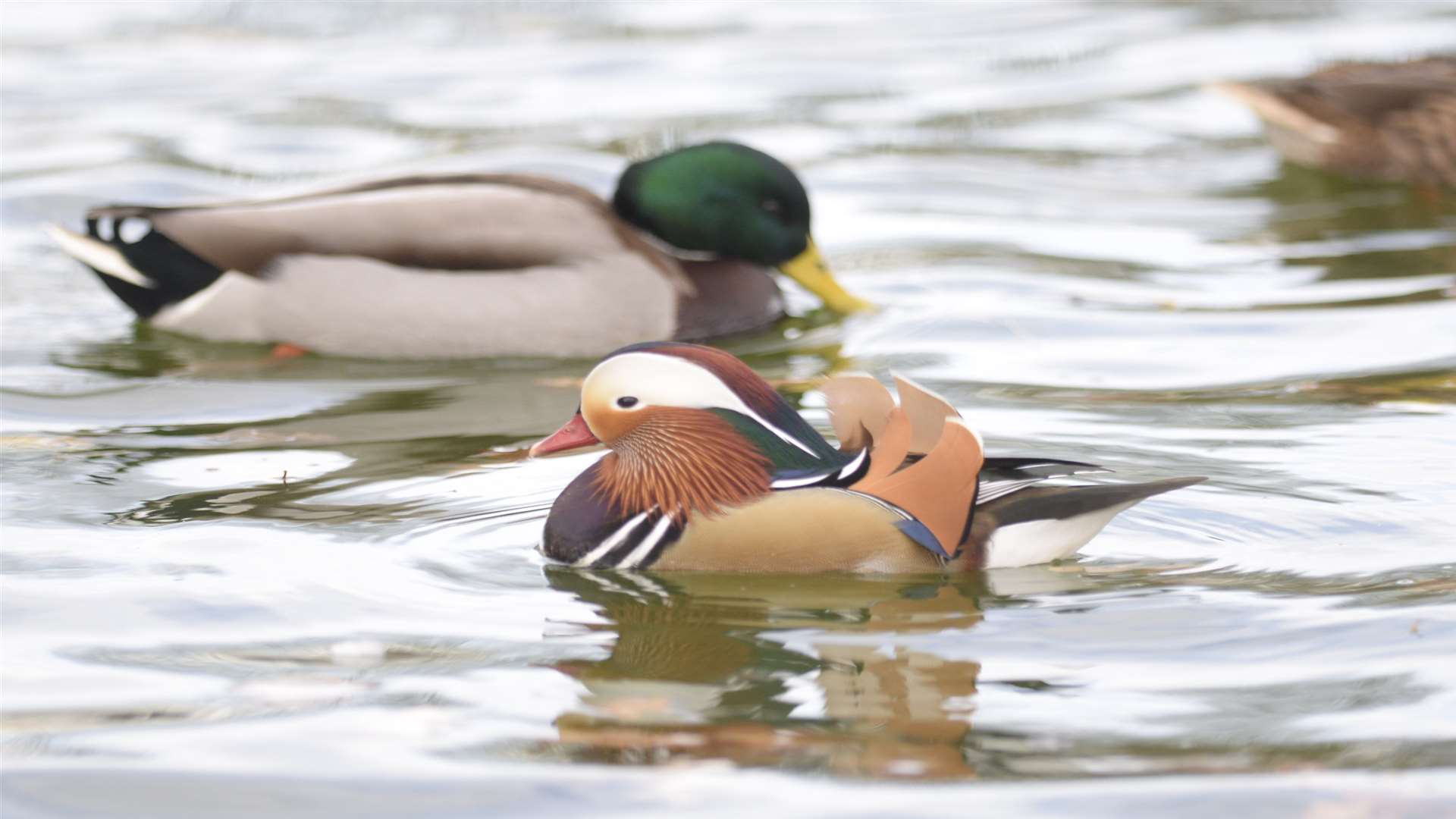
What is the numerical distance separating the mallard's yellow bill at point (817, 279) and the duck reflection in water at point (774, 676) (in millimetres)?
3949

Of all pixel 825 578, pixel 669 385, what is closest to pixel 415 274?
pixel 669 385

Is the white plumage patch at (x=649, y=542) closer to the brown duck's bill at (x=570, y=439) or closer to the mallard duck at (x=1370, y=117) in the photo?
the brown duck's bill at (x=570, y=439)

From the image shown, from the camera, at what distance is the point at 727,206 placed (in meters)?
8.99

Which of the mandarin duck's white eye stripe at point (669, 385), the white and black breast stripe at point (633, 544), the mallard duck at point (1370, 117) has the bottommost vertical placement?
the white and black breast stripe at point (633, 544)

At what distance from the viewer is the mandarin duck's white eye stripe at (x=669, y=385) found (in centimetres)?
528

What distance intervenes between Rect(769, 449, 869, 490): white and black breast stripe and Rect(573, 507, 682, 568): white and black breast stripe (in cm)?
29

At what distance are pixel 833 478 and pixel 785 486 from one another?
115mm

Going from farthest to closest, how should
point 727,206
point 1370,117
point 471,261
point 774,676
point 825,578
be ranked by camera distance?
1. point 1370,117
2. point 727,206
3. point 471,261
4. point 825,578
5. point 774,676

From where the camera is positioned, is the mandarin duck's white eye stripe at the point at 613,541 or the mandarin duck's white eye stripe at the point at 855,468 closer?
the mandarin duck's white eye stripe at the point at 855,468

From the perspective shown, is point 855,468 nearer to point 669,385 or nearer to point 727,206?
point 669,385

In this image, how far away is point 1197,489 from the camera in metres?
5.94

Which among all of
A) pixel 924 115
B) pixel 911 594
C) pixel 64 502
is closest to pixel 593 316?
pixel 64 502

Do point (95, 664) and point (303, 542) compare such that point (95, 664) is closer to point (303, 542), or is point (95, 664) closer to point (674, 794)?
point (303, 542)

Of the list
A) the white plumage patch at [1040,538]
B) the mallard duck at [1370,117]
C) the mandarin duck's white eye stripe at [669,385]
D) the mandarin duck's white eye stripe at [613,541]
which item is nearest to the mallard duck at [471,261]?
the mandarin duck's white eye stripe at [669,385]
